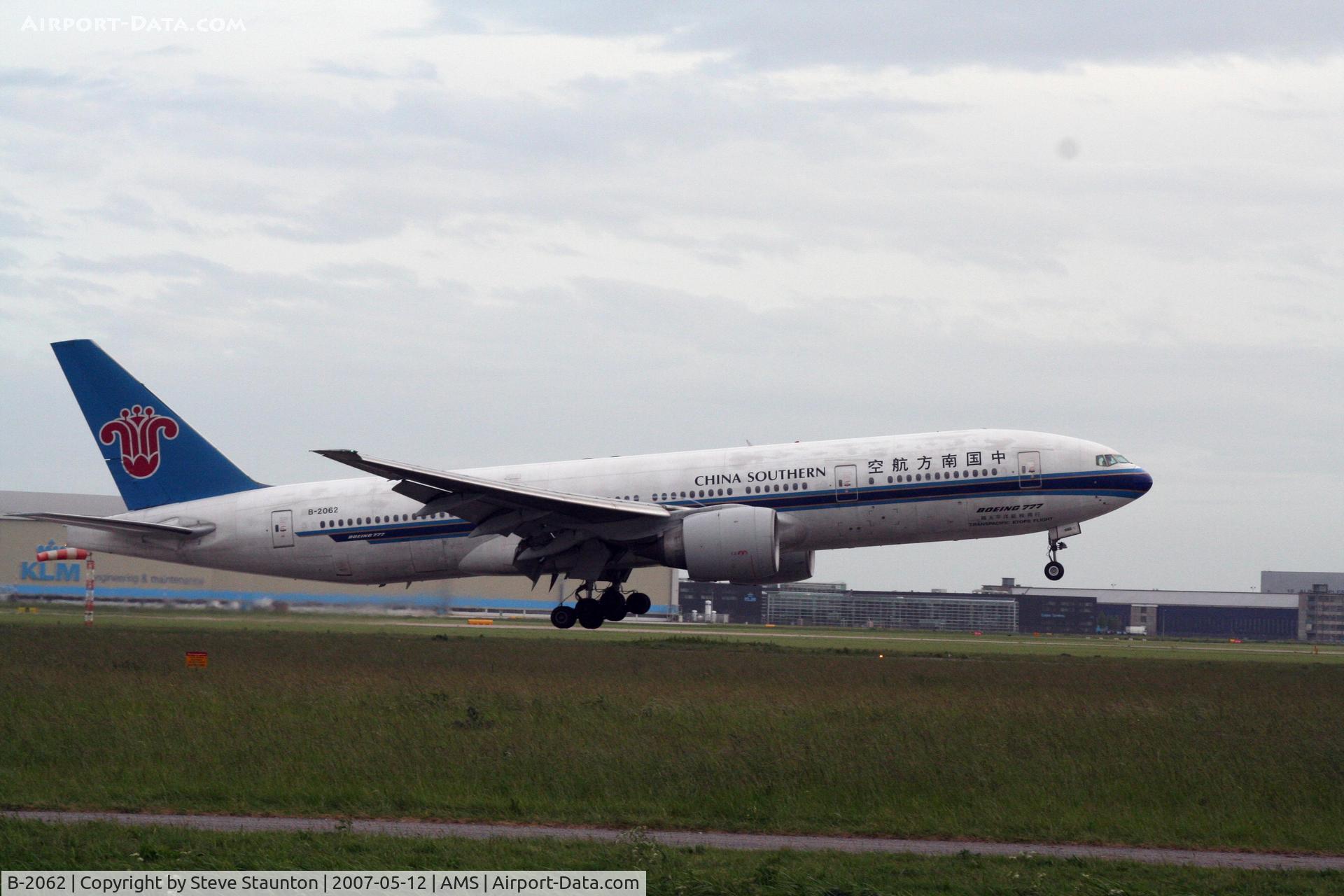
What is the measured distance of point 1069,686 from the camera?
25.7 meters

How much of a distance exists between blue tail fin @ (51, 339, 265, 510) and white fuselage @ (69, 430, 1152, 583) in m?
1.01

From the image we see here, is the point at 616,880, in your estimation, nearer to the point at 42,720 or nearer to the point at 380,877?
the point at 380,877

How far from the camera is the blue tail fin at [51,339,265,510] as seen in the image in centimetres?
3512

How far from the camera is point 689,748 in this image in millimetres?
16094

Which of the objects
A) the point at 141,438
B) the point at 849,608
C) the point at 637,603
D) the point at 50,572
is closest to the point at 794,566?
the point at 637,603

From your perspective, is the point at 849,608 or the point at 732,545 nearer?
the point at 732,545

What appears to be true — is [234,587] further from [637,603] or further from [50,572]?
[50,572]

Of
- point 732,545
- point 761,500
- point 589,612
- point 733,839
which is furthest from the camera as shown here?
point 589,612

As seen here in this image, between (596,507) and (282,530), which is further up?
(596,507)

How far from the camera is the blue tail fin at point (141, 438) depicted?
35125mm

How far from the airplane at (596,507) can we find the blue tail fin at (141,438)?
4 centimetres

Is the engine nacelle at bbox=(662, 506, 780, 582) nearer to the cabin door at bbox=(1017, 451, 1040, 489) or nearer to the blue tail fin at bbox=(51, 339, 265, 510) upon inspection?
the cabin door at bbox=(1017, 451, 1040, 489)

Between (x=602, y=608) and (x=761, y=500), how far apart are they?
4992mm

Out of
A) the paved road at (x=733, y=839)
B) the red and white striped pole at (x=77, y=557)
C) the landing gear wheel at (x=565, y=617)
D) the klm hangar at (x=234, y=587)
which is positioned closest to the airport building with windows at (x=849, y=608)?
the klm hangar at (x=234, y=587)
